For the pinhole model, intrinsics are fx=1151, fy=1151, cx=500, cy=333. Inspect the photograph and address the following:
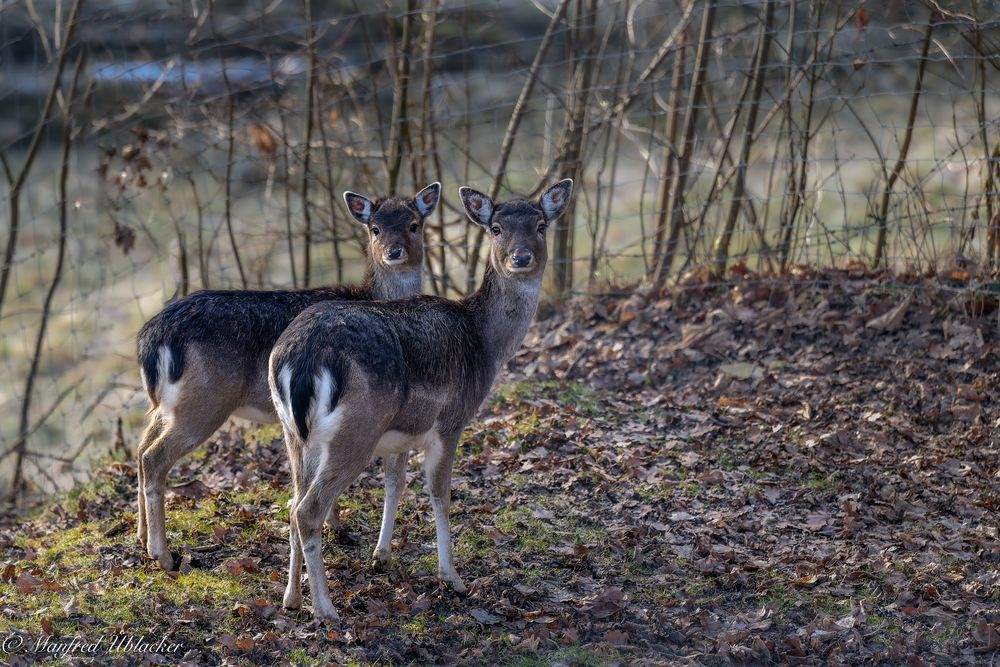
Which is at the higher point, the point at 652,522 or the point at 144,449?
the point at 144,449

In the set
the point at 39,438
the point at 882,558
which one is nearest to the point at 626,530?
the point at 882,558

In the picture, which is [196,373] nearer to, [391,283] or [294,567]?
[294,567]

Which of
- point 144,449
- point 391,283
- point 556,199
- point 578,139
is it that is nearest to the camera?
point 144,449

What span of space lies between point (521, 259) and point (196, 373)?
1901mm

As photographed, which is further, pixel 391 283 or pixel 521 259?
pixel 391 283

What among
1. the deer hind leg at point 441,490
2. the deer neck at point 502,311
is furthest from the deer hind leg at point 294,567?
the deer neck at point 502,311

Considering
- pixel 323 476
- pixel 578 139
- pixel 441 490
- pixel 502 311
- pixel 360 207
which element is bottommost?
pixel 441 490

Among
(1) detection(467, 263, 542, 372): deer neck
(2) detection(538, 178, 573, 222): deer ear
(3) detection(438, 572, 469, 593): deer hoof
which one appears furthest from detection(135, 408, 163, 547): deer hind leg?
(2) detection(538, 178, 573, 222): deer ear

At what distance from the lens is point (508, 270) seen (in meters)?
6.58

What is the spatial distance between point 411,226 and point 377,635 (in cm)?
289

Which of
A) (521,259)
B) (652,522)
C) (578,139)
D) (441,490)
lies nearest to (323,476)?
(441,490)

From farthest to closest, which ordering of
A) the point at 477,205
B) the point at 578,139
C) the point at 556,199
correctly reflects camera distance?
the point at 578,139
the point at 556,199
the point at 477,205

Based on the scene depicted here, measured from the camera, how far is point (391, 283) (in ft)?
24.2

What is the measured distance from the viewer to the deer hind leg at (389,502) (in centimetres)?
621
